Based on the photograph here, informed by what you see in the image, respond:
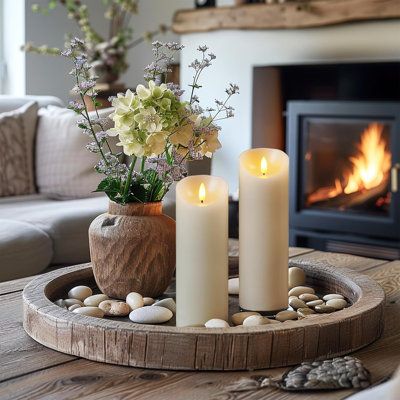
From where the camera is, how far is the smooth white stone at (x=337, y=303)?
1.35m

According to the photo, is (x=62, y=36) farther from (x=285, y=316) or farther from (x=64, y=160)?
(x=285, y=316)

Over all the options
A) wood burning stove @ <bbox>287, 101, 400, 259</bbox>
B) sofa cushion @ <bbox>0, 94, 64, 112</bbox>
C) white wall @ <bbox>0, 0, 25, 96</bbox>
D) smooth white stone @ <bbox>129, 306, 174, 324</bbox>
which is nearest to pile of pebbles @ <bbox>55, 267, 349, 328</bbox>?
smooth white stone @ <bbox>129, 306, 174, 324</bbox>

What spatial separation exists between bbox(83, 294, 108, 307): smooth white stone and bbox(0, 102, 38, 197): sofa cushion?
1.64 metres

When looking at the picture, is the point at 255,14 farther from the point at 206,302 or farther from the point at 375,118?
the point at 206,302

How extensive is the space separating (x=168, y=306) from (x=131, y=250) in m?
0.13

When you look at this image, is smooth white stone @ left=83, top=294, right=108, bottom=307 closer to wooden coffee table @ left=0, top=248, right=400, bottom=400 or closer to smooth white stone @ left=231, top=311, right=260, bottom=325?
wooden coffee table @ left=0, top=248, right=400, bottom=400

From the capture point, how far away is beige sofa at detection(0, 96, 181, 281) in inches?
91.9

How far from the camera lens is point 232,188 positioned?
414 cm

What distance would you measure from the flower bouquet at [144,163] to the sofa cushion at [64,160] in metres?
1.54

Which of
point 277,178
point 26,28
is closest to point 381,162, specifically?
point 26,28

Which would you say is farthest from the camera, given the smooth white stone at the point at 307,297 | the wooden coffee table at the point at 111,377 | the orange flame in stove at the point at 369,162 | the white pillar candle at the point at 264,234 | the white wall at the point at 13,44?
the white wall at the point at 13,44

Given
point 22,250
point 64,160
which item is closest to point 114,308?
point 22,250

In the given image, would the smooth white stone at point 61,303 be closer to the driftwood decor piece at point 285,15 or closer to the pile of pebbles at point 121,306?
the pile of pebbles at point 121,306

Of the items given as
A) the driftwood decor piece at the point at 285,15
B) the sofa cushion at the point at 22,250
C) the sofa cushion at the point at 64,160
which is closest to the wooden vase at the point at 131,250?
the sofa cushion at the point at 22,250
